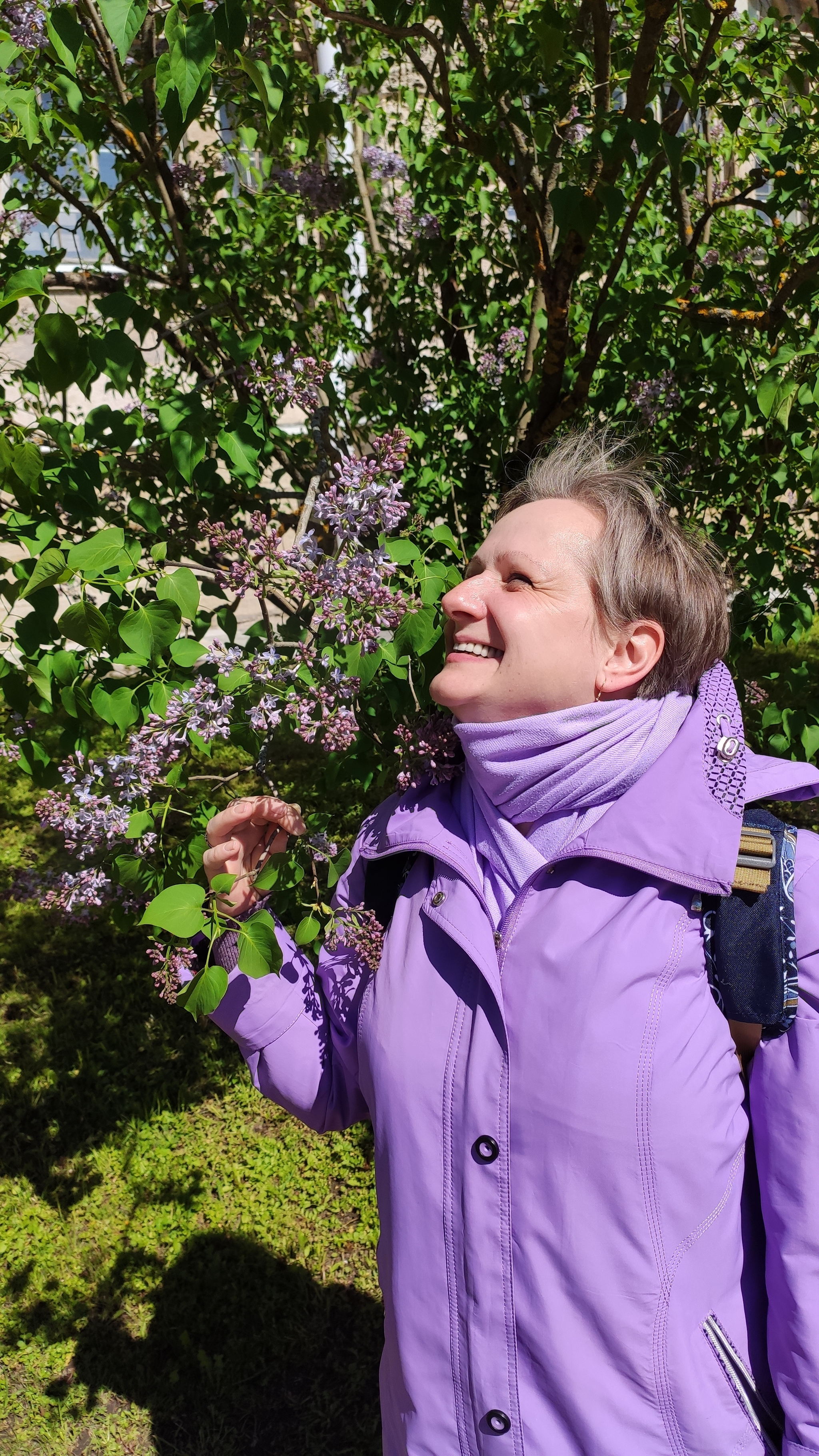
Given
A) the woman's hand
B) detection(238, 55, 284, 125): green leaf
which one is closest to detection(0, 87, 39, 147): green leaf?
detection(238, 55, 284, 125): green leaf

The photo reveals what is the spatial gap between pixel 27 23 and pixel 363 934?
6.73ft

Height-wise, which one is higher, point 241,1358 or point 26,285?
point 26,285

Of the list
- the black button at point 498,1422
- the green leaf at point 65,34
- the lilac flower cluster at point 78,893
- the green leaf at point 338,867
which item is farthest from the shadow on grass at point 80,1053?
the green leaf at point 65,34

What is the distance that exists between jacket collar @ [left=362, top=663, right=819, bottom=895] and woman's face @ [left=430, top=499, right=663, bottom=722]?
0.12 metres

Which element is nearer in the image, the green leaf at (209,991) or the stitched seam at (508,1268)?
the stitched seam at (508,1268)

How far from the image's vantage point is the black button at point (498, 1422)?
1276 mm

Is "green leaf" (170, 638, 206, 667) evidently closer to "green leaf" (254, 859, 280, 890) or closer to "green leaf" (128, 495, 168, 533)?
"green leaf" (254, 859, 280, 890)

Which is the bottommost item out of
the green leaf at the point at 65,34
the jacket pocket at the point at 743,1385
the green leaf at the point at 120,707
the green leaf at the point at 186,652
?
the jacket pocket at the point at 743,1385

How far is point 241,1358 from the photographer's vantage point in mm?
→ 2641

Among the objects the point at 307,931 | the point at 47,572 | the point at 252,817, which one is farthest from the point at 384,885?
the point at 47,572

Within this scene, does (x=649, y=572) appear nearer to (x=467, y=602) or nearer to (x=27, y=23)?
(x=467, y=602)

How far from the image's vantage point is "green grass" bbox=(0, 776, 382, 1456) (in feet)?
8.32

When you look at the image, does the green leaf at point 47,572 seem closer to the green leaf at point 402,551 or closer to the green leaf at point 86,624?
the green leaf at point 86,624

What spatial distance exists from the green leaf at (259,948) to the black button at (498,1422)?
2.06 ft
